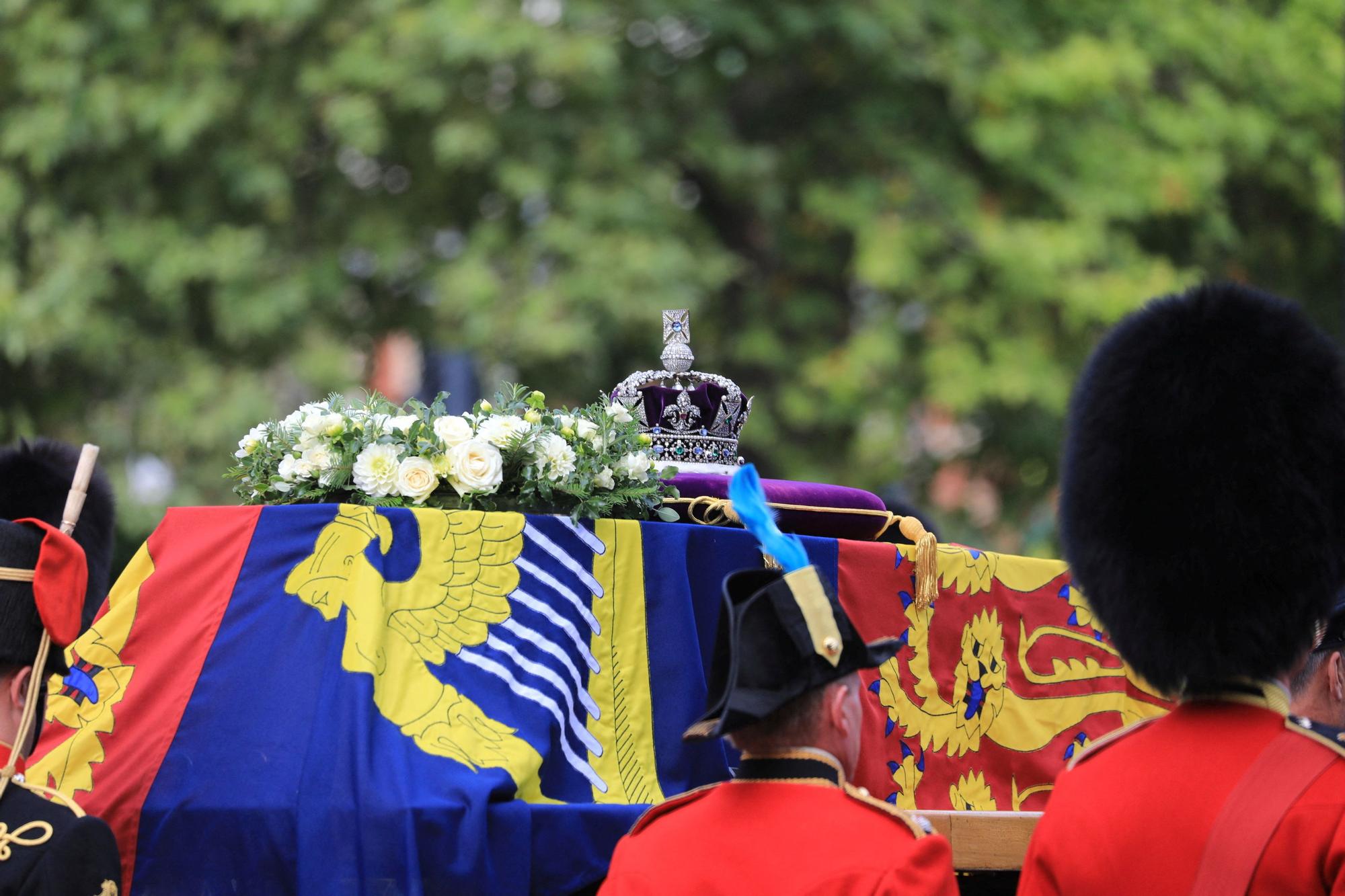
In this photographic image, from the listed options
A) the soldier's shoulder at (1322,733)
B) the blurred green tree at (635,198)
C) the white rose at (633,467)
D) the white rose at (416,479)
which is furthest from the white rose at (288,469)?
the blurred green tree at (635,198)

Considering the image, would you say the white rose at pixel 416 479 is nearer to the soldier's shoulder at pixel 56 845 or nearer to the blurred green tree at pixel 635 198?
the soldier's shoulder at pixel 56 845

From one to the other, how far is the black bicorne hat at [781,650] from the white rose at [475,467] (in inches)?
45.5

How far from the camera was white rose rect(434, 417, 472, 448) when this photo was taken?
3680 millimetres

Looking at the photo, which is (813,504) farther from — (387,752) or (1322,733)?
(1322,733)

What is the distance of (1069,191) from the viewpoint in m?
9.86

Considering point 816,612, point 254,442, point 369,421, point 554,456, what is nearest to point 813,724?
point 816,612

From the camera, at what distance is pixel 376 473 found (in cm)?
364

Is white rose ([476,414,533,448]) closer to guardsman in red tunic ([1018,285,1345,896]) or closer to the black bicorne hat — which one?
the black bicorne hat

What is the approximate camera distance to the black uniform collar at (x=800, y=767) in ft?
8.36

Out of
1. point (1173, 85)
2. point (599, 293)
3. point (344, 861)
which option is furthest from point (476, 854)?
point (1173, 85)

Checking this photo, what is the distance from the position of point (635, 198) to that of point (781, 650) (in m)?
7.06

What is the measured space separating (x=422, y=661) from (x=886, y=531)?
147cm

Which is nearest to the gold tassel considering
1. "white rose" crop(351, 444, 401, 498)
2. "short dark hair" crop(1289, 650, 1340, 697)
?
"short dark hair" crop(1289, 650, 1340, 697)

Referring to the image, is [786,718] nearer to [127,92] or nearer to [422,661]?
[422,661]
